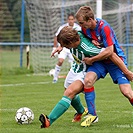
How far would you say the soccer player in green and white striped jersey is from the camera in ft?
22.9

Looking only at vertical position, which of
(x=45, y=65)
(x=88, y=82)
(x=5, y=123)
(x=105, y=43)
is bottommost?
(x=45, y=65)

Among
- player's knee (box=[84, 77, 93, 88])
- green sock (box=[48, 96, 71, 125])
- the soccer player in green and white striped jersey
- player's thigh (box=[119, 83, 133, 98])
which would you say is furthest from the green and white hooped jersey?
green sock (box=[48, 96, 71, 125])

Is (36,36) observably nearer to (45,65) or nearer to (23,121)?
(45,65)

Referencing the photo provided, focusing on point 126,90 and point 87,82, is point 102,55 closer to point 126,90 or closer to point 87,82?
point 87,82

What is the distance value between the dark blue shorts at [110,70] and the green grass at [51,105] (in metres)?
0.61

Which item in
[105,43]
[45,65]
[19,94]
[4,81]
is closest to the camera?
[105,43]

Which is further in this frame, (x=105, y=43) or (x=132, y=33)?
(x=132, y=33)

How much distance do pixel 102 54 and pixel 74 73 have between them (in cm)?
60

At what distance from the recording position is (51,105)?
31.7 feet

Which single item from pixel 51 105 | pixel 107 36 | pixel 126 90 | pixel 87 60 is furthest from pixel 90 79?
pixel 51 105

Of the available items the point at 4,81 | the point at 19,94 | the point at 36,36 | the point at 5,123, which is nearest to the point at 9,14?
the point at 36,36

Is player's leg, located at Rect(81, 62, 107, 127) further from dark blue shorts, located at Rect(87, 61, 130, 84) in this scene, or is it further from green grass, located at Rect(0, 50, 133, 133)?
green grass, located at Rect(0, 50, 133, 133)

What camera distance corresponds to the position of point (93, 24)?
23.5 feet

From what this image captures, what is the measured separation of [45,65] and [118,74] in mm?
11657
